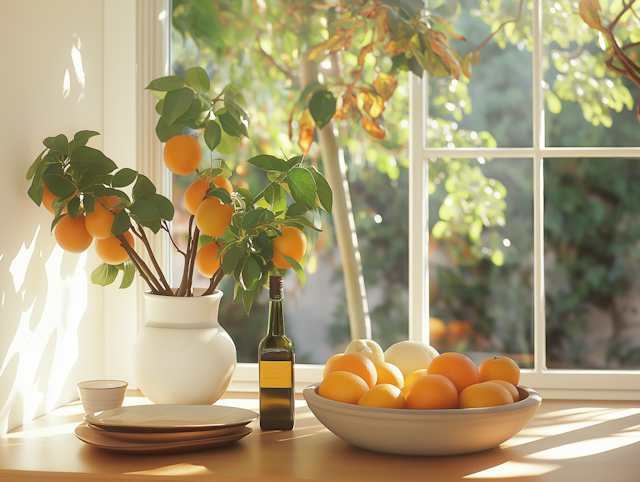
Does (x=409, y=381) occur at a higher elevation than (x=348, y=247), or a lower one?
lower

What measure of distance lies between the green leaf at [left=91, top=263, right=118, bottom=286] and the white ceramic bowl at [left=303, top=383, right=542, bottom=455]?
0.53 metres

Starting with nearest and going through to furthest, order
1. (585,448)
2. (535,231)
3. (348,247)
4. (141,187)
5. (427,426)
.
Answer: (427,426)
(585,448)
(141,187)
(535,231)
(348,247)

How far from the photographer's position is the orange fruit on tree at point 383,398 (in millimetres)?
862

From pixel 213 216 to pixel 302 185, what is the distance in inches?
6.5

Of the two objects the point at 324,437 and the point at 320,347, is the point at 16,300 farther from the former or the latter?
the point at 320,347

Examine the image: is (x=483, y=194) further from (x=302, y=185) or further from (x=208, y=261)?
(x=208, y=261)

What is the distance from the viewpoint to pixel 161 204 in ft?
3.44

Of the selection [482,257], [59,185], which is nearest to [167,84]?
[59,185]

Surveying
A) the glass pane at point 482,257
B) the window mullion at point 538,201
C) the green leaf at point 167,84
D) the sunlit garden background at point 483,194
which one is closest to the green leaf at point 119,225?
the green leaf at point 167,84

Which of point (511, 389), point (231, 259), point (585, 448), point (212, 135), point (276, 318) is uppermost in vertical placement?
point (212, 135)

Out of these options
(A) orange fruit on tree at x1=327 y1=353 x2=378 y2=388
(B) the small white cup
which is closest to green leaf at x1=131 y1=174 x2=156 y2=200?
(B) the small white cup

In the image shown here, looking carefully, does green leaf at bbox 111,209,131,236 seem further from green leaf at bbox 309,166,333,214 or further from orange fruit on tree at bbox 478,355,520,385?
orange fruit on tree at bbox 478,355,520,385

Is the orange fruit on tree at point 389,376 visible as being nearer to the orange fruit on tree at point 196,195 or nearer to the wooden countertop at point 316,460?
→ the wooden countertop at point 316,460

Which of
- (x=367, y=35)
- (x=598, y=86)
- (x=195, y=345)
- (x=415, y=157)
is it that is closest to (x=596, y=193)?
(x=598, y=86)
